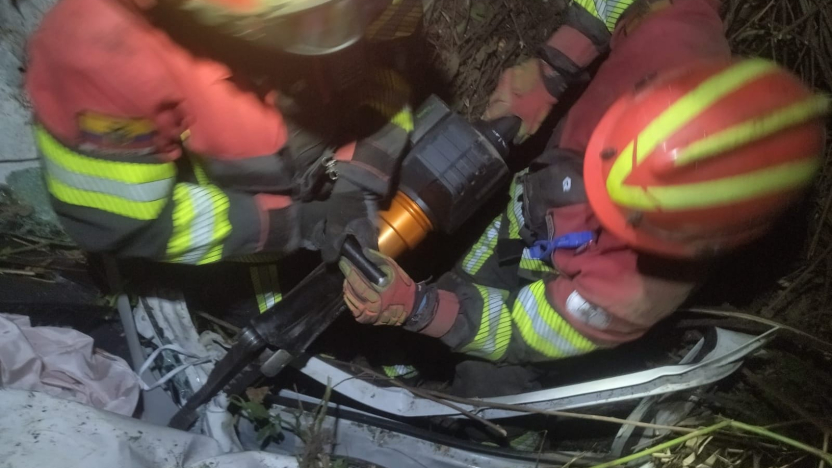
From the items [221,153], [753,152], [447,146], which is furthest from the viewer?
[447,146]

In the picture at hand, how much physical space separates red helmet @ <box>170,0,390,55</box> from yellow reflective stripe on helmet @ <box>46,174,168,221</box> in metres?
0.38

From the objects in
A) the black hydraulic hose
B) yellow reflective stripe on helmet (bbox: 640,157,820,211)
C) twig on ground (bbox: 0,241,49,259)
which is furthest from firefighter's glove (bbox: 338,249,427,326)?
twig on ground (bbox: 0,241,49,259)

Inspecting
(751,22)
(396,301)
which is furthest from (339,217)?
(751,22)

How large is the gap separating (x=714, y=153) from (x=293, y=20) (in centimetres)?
76

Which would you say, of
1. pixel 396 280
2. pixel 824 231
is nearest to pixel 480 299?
pixel 396 280

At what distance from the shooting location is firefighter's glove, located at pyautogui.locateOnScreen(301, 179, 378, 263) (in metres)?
1.40

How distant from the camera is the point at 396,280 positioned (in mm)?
1418

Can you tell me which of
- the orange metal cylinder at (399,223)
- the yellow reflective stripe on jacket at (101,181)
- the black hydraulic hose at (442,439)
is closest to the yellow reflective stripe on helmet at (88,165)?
the yellow reflective stripe on jacket at (101,181)

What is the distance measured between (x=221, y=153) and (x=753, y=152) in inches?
40.1

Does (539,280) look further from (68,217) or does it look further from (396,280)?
(68,217)

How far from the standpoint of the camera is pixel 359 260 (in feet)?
4.29

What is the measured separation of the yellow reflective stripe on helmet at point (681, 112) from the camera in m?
1.03

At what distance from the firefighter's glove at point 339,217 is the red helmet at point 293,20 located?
49cm

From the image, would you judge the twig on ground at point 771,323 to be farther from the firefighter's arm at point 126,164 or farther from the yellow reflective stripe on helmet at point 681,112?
the firefighter's arm at point 126,164
